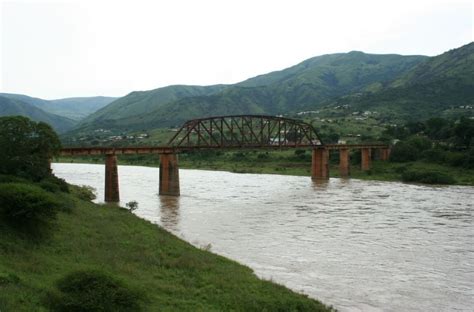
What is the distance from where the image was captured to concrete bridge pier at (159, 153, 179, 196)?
74750 mm

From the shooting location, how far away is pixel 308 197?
Result: 7319cm

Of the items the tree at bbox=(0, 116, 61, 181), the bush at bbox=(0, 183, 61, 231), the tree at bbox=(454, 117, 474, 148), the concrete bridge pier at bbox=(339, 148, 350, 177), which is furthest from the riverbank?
the bush at bbox=(0, 183, 61, 231)

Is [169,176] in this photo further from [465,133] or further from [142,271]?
[465,133]

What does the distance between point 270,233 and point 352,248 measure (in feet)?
26.7

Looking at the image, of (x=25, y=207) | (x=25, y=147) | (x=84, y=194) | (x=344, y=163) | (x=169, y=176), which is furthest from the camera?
(x=344, y=163)

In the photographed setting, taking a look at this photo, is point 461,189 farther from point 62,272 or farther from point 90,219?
point 62,272

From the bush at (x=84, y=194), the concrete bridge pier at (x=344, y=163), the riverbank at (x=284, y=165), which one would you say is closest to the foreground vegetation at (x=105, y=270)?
the bush at (x=84, y=194)

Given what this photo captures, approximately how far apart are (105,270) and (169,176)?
55.3 m

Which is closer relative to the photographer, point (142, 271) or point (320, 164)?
point (142, 271)

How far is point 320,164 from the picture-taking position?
110 meters

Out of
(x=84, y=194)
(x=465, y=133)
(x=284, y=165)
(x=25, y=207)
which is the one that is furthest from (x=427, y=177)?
(x=25, y=207)

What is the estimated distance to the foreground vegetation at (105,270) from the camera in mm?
17406

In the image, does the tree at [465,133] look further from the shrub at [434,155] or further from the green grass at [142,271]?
the green grass at [142,271]

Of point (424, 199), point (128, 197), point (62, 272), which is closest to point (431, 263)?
point (62, 272)
